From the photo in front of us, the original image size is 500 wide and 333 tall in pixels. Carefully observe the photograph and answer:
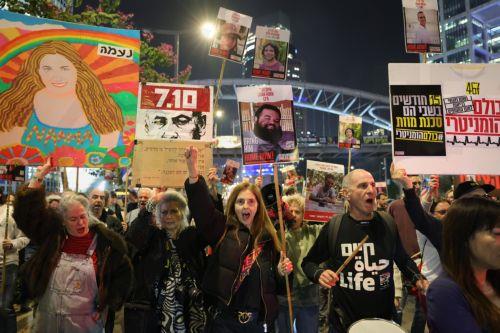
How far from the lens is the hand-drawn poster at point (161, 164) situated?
4895mm

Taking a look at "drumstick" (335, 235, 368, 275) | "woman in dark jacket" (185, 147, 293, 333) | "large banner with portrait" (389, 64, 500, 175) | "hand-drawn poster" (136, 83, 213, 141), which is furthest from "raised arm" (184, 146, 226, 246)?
"large banner with portrait" (389, 64, 500, 175)

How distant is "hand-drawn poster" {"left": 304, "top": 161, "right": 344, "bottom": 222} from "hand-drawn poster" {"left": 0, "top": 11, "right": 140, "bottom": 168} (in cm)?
261

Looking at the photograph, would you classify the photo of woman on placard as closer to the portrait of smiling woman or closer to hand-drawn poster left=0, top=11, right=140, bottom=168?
hand-drawn poster left=0, top=11, right=140, bottom=168

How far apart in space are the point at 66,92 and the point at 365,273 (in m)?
→ 3.78

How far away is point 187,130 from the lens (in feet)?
17.2

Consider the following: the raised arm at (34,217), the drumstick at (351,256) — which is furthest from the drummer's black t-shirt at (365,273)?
the raised arm at (34,217)

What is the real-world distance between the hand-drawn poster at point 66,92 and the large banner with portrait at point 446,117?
10.5ft

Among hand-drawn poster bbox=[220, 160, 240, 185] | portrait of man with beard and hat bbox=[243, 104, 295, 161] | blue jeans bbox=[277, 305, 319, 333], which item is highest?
portrait of man with beard and hat bbox=[243, 104, 295, 161]

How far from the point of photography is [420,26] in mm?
5688

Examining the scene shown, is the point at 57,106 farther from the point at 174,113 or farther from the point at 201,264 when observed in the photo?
the point at 201,264

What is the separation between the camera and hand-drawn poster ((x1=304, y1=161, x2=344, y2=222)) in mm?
5902

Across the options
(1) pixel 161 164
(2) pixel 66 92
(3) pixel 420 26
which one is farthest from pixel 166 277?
(3) pixel 420 26

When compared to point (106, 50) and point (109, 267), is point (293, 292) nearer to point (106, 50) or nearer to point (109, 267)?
point (109, 267)

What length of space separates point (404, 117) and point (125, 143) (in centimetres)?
330
